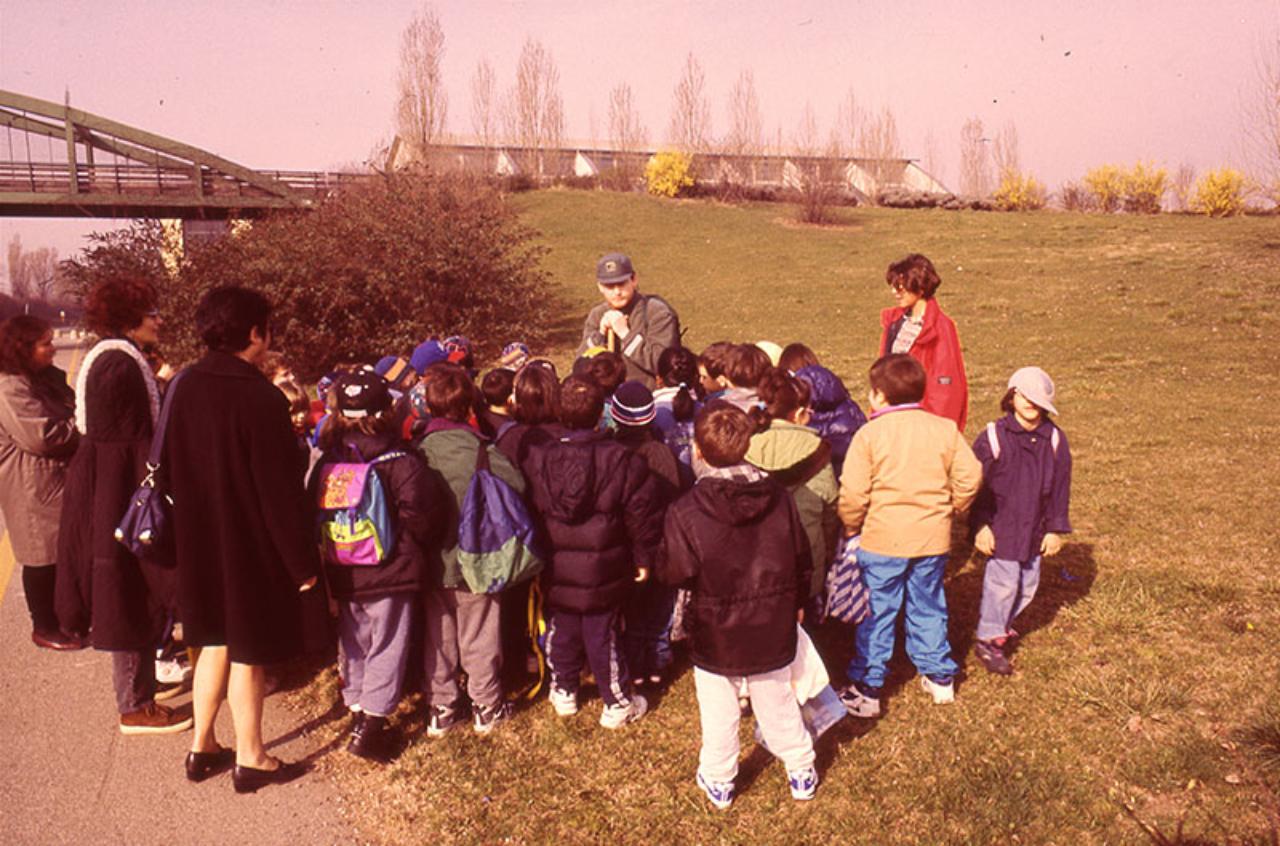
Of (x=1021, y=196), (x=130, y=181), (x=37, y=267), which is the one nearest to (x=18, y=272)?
(x=37, y=267)

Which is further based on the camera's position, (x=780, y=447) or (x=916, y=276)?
(x=916, y=276)

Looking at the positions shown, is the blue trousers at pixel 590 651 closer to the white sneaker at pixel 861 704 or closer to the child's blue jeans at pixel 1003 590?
the white sneaker at pixel 861 704

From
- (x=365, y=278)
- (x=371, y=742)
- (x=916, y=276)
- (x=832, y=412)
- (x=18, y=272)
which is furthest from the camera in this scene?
(x=18, y=272)

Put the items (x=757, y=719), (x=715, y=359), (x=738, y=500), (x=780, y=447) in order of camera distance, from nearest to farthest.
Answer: (x=738, y=500) → (x=757, y=719) → (x=780, y=447) → (x=715, y=359)

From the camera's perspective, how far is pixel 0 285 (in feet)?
253

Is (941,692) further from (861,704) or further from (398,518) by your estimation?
(398,518)

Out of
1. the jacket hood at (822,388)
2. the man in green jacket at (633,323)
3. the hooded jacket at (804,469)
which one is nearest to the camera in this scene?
the hooded jacket at (804,469)

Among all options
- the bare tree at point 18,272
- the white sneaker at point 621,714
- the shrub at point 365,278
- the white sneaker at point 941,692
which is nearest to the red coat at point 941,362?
the white sneaker at point 941,692

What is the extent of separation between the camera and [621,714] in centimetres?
393

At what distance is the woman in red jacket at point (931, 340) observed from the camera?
4.98 m

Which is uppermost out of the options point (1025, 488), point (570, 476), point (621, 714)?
point (570, 476)

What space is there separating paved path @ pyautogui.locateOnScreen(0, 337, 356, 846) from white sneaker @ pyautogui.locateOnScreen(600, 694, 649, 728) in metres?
1.22

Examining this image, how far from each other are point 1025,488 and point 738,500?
1.82 m

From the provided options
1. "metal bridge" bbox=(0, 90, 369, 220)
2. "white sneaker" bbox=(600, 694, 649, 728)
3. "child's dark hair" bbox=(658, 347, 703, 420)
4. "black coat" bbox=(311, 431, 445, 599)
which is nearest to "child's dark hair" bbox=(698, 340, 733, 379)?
"child's dark hair" bbox=(658, 347, 703, 420)
